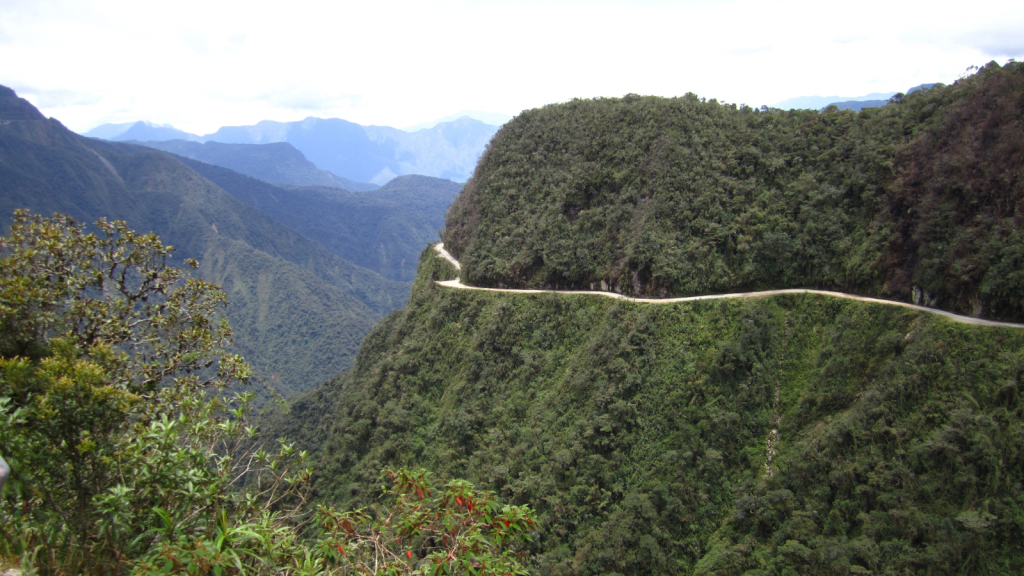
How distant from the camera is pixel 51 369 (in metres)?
6.70

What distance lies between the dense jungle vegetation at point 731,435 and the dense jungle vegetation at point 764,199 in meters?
2.12

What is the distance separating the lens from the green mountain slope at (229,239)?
112m

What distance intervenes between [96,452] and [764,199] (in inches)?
1432

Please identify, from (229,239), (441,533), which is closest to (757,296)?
(441,533)

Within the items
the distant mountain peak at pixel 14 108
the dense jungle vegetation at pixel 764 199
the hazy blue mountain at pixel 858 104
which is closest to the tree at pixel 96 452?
the dense jungle vegetation at pixel 764 199

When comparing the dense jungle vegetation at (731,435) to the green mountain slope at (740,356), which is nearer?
the dense jungle vegetation at (731,435)

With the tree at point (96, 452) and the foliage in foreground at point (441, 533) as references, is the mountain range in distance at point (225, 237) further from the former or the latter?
the foliage in foreground at point (441, 533)

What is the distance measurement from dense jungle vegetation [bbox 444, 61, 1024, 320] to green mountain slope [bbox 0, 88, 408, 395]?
74750 millimetres

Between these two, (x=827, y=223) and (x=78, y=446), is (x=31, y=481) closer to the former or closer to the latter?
(x=78, y=446)

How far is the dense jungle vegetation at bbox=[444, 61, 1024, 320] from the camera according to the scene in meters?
25.2

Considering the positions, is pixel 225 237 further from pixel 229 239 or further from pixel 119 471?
pixel 119 471

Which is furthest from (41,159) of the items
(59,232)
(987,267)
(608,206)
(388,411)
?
(987,267)

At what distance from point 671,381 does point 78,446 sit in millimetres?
28202

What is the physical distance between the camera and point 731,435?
28.0 meters
